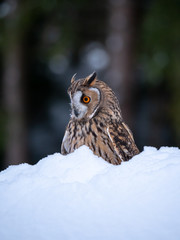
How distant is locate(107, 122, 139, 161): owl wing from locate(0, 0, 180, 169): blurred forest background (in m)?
4.31

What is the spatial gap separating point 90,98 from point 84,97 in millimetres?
63

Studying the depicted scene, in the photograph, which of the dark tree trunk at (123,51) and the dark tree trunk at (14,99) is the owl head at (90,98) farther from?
the dark tree trunk at (14,99)

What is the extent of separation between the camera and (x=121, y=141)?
3.53m

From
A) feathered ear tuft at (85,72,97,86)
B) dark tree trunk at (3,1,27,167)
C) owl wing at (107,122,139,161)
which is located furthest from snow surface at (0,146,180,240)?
dark tree trunk at (3,1,27,167)

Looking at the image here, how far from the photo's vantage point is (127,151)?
3.54 m

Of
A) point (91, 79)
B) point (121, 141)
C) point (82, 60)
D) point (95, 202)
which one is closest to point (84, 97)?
point (91, 79)

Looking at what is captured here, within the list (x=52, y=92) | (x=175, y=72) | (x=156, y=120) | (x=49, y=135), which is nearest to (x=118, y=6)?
(x=175, y=72)

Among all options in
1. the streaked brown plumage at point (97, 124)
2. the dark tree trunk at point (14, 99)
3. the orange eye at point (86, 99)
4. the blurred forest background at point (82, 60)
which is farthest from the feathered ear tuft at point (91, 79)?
the dark tree trunk at point (14, 99)

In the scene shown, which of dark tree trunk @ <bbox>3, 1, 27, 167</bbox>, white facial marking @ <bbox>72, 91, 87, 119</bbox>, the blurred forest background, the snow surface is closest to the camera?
the snow surface

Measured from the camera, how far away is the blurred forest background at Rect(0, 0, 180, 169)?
8031 mm

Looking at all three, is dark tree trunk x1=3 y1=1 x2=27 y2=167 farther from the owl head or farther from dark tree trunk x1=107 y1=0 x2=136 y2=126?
the owl head

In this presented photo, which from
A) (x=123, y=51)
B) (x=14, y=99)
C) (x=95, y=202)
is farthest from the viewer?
(x=14, y=99)

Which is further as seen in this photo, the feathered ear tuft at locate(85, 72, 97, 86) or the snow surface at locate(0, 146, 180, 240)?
the feathered ear tuft at locate(85, 72, 97, 86)

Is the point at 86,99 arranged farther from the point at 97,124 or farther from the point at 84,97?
the point at 97,124
